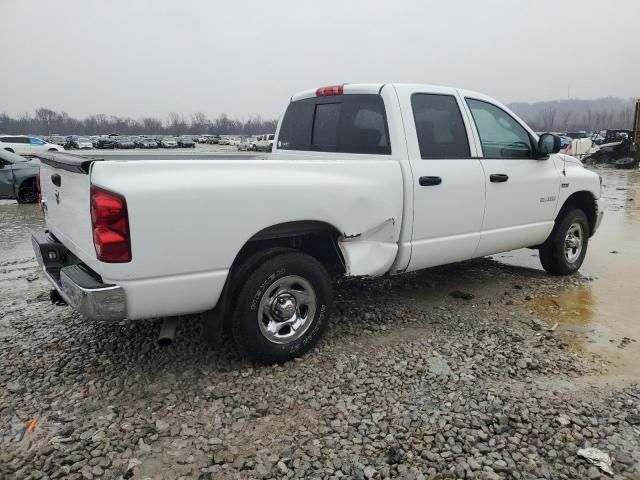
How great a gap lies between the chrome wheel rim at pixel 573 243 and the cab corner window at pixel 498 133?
4.36 feet

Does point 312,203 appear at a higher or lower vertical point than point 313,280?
higher

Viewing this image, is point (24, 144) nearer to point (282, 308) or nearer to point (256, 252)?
point (256, 252)

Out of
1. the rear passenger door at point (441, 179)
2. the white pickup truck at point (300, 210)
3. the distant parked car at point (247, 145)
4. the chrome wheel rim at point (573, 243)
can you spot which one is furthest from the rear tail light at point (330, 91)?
the distant parked car at point (247, 145)

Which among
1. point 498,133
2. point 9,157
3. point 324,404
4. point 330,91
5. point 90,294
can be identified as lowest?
point 324,404

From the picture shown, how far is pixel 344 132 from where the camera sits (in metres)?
4.48

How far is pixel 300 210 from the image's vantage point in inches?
134

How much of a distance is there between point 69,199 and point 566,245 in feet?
17.2

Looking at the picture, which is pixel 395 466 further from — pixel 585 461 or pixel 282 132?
pixel 282 132

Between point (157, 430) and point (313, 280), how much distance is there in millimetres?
1389

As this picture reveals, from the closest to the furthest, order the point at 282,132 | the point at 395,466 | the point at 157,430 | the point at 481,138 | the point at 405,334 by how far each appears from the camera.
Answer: the point at 395,466
the point at 157,430
the point at 405,334
the point at 481,138
the point at 282,132

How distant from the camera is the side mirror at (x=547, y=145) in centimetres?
507


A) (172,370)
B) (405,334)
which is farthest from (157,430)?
(405,334)

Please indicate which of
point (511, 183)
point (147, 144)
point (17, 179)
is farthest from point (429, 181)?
point (147, 144)

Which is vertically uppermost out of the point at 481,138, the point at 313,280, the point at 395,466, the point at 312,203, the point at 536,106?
the point at 536,106
